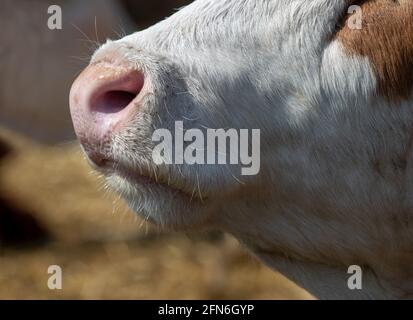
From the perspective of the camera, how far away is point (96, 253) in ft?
13.0

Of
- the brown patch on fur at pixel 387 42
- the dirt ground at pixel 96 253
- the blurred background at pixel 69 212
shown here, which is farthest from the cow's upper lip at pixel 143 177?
the dirt ground at pixel 96 253

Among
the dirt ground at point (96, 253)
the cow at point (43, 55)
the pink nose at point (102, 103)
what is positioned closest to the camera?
the pink nose at point (102, 103)

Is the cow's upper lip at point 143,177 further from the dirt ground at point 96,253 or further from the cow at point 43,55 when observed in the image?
the dirt ground at point 96,253

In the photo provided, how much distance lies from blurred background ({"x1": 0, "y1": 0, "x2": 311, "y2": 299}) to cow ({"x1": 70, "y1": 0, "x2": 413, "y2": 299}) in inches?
42.2

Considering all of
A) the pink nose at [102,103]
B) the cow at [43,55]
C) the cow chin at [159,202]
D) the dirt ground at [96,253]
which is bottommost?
the cow chin at [159,202]

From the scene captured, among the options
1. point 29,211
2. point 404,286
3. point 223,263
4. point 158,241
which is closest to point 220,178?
point 404,286

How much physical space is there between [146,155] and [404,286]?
0.54 metres

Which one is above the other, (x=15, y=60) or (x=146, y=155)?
(x=15, y=60)

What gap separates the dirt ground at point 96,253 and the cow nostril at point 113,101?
1.95 meters

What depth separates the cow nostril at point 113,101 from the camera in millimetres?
1490

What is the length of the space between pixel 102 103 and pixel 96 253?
2518 millimetres

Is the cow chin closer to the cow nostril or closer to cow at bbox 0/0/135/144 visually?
the cow nostril
